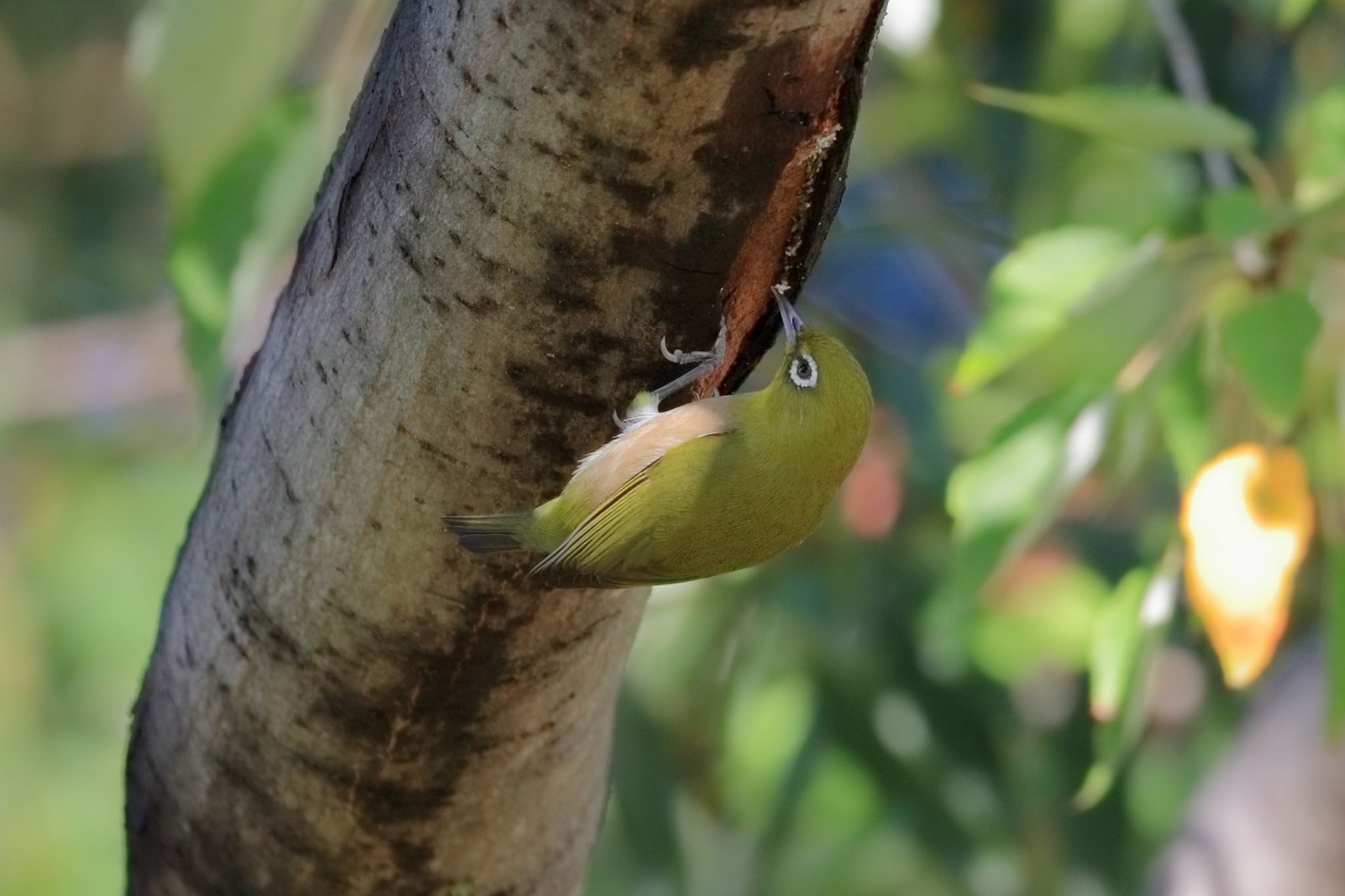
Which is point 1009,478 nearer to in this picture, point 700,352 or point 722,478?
Result: point 722,478

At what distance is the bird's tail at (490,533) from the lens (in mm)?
820

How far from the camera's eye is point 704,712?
7.89 feet

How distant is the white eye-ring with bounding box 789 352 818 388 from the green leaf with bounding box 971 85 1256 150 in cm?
28

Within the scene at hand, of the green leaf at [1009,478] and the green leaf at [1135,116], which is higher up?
the green leaf at [1135,116]

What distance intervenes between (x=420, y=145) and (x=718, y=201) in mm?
154

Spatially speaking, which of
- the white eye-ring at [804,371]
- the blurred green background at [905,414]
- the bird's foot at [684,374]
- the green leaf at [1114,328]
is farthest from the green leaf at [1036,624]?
the bird's foot at [684,374]

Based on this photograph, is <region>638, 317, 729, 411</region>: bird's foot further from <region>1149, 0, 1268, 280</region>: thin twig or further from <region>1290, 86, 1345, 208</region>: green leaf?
<region>1149, 0, 1268, 280</region>: thin twig

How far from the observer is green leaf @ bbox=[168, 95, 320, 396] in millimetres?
1157

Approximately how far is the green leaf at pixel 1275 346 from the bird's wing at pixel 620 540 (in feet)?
1.43

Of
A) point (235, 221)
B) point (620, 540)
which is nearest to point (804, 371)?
point (620, 540)

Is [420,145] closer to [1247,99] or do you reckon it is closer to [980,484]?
[980,484]

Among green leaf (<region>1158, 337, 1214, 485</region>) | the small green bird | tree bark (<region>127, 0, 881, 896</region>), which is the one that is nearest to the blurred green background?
green leaf (<region>1158, 337, 1214, 485</region>)

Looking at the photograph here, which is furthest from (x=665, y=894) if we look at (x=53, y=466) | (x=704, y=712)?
(x=53, y=466)

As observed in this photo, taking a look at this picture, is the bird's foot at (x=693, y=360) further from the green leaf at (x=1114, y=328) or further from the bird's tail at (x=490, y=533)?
the green leaf at (x=1114, y=328)
